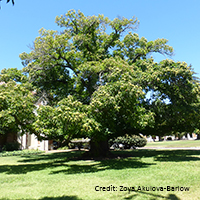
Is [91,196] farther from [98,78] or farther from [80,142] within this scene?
[80,142]

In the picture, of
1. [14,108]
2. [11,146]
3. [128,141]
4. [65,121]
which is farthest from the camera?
[128,141]

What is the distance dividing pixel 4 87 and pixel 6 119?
2.72m

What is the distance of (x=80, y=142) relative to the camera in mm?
28484

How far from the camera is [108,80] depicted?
41.6ft

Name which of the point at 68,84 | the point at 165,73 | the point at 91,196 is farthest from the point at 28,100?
the point at 165,73

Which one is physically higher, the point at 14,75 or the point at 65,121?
the point at 14,75

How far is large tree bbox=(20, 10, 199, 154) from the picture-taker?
10969 mm

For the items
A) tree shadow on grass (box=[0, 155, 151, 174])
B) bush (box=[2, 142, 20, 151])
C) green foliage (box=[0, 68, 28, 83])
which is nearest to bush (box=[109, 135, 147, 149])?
bush (box=[2, 142, 20, 151])

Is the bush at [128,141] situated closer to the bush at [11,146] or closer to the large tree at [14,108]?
the bush at [11,146]

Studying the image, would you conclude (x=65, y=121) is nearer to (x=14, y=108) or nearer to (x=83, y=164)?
(x=14, y=108)

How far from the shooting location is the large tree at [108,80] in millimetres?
10969

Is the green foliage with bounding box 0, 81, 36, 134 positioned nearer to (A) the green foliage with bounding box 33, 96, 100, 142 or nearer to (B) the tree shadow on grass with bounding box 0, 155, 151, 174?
(A) the green foliage with bounding box 33, 96, 100, 142

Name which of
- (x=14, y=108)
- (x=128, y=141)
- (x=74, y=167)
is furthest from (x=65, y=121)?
(x=128, y=141)

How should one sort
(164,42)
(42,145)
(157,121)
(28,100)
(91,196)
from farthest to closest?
(42,145) → (164,42) → (157,121) → (28,100) → (91,196)
